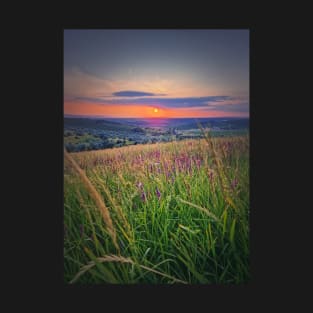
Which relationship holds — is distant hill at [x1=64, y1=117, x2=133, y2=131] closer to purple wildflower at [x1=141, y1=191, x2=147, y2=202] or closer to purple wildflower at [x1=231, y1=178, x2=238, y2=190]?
purple wildflower at [x1=141, y1=191, x2=147, y2=202]

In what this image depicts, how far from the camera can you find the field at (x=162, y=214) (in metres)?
3.61

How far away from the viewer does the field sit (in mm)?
3607

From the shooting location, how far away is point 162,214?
3.71 meters

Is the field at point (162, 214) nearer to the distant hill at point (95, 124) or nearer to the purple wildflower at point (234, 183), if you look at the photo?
the purple wildflower at point (234, 183)

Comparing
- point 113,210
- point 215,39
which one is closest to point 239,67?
point 215,39

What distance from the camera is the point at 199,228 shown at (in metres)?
3.66

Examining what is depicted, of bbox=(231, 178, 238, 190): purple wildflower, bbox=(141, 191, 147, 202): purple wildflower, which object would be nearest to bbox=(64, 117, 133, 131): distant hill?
bbox=(141, 191, 147, 202): purple wildflower

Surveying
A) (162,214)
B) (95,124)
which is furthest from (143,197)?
(95,124)

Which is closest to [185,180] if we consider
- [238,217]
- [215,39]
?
[238,217]

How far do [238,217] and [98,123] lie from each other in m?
1.43

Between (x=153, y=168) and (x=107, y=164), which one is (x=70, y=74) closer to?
(x=107, y=164)

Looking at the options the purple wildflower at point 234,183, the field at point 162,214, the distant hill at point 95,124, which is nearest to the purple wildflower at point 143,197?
the field at point 162,214

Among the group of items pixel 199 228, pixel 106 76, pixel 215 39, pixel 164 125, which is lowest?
pixel 199 228

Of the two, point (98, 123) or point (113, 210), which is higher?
point (98, 123)
